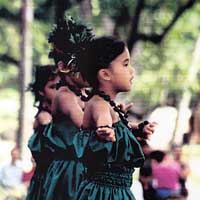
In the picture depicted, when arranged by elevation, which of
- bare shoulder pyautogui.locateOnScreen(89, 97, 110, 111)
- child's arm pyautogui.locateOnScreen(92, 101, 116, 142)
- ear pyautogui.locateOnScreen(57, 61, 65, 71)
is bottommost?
child's arm pyautogui.locateOnScreen(92, 101, 116, 142)

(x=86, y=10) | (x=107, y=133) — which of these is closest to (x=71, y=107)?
(x=107, y=133)

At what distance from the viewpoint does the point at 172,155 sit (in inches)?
89.8

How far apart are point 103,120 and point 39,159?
354 millimetres

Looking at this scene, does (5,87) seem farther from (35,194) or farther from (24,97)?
(35,194)

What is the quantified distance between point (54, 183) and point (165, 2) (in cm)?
96

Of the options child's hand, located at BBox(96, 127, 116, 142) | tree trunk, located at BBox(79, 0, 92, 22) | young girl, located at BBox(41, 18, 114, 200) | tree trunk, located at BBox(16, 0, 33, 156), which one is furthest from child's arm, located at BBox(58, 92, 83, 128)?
tree trunk, located at BBox(16, 0, 33, 156)

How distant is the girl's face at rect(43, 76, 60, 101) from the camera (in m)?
1.66

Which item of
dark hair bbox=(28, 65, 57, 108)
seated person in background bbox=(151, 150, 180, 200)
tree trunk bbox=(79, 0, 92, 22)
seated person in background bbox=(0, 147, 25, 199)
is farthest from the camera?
seated person in background bbox=(0, 147, 25, 199)

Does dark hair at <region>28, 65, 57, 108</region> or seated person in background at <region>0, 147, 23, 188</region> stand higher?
dark hair at <region>28, 65, 57, 108</region>

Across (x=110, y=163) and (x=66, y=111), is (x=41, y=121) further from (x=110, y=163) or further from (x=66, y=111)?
(x=110, y=163)

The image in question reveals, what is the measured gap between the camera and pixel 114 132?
129cm

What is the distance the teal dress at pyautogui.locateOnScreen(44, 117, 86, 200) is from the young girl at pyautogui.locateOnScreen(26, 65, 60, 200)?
0.09ft

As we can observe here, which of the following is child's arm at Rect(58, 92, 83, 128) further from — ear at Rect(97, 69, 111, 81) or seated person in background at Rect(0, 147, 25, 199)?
seated person in background at Rect(0, 147, 25, 199)

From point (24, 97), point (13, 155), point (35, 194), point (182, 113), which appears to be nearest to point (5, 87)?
point (24, 97)
